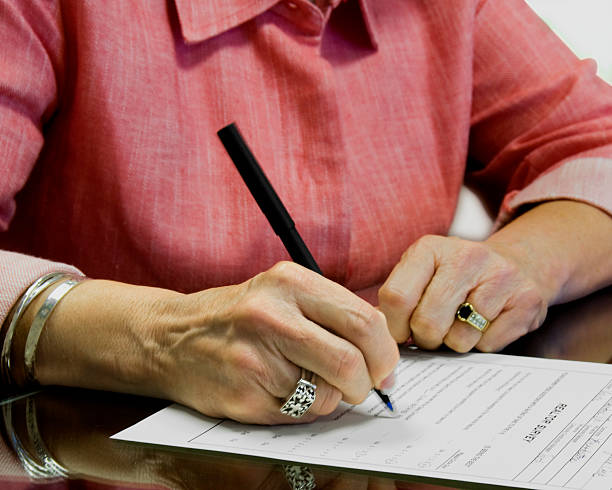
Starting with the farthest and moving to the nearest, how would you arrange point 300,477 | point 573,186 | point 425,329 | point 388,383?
point 573,186 < point 425,329 < point 388,383 < point 300,477

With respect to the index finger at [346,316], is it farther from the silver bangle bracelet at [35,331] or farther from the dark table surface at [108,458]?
the silver bangle bracelet at [35,331]

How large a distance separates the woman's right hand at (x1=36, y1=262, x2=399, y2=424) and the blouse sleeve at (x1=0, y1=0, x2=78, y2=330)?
0.23m

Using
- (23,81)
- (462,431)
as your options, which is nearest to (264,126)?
(23,81)

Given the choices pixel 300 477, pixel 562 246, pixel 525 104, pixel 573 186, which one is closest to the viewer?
pixel 300 477

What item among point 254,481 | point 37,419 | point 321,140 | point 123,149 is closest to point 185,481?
point 254,481

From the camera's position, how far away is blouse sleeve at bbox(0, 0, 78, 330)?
2.65ft

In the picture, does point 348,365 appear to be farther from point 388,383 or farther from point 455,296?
point 455,296

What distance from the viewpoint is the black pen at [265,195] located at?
2.24 feet

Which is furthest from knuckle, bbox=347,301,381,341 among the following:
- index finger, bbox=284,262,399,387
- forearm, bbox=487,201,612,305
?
forearm, bbox=487,201,612,305

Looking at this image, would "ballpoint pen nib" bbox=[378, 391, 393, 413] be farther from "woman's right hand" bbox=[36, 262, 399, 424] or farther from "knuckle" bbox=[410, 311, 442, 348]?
"knuckle" bbox=[410, 311, 442, 348]

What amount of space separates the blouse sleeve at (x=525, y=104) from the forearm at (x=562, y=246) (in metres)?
0.10

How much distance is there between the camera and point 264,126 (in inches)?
39.7

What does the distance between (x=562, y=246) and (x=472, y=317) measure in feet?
0.86

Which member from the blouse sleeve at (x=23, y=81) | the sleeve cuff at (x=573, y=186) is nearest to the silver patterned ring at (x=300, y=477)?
the blouse sleeve at (x=23, y=81)
